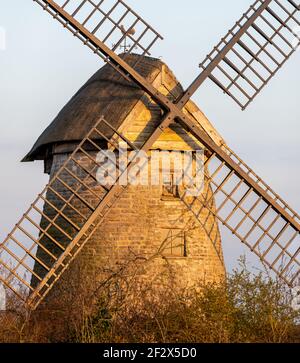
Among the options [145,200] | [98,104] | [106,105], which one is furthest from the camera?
[98,104]

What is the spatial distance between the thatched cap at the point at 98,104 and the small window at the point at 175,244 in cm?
201

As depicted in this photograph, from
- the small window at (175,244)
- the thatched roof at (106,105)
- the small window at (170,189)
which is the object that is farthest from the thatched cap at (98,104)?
the small window at (175,244)

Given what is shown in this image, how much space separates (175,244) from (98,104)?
272 cm

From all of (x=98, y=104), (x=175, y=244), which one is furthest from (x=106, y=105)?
(x=175, y=244)

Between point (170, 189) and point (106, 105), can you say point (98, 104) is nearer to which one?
point (106, 105)

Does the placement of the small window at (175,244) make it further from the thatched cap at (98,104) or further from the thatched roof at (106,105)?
the thatched cap at (98,104)

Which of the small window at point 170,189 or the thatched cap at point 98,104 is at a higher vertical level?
the thatched cap at point 98,104

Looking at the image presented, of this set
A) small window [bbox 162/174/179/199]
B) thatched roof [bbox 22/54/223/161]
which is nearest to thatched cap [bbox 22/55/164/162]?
thatched roof [bbox 22/54/223/161]

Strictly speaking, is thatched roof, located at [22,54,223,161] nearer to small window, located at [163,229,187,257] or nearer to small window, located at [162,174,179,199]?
small window, located at [162,174,179,199]

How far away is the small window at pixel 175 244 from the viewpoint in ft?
58.3

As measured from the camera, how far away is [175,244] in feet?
58.9

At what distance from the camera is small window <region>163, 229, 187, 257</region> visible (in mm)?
17781
